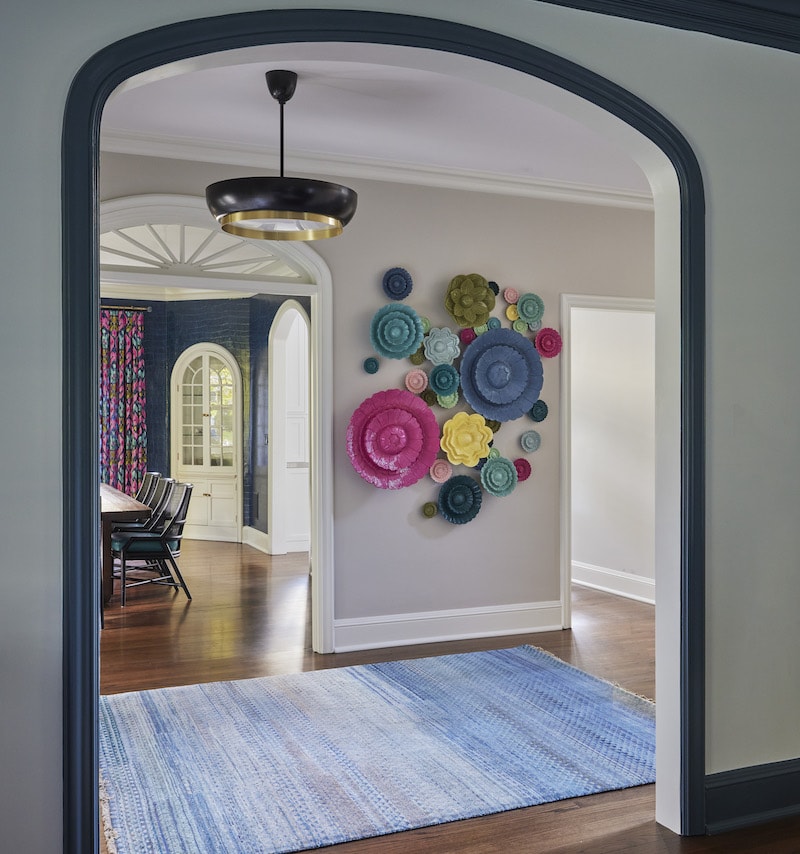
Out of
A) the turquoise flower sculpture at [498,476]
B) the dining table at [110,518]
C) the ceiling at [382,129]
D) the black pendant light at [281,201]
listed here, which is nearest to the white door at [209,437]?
the dining table at [110,518]

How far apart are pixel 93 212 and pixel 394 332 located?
3082 mm

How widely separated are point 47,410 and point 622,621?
4.64 m

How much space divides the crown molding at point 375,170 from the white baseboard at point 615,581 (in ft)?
8.83

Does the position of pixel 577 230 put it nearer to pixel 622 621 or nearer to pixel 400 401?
pixel 400 401

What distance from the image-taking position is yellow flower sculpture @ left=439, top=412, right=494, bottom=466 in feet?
18.0

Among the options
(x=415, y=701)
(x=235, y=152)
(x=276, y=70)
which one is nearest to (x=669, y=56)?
(x=276, y=70)

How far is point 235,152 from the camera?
4.95 metres

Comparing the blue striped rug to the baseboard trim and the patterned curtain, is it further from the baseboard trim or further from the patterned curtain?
the patterned curtain

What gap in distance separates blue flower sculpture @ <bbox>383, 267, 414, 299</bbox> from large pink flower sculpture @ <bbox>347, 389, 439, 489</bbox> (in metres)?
0.57

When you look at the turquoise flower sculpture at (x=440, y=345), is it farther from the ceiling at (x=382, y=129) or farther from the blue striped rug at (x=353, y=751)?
the blue striped rug at (x=353, y=751)

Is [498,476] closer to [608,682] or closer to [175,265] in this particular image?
[608,682]

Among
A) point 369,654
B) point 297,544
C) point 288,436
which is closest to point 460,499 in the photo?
point 369,654

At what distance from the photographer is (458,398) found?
18.2 ft

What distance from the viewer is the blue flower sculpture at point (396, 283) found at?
532cm
